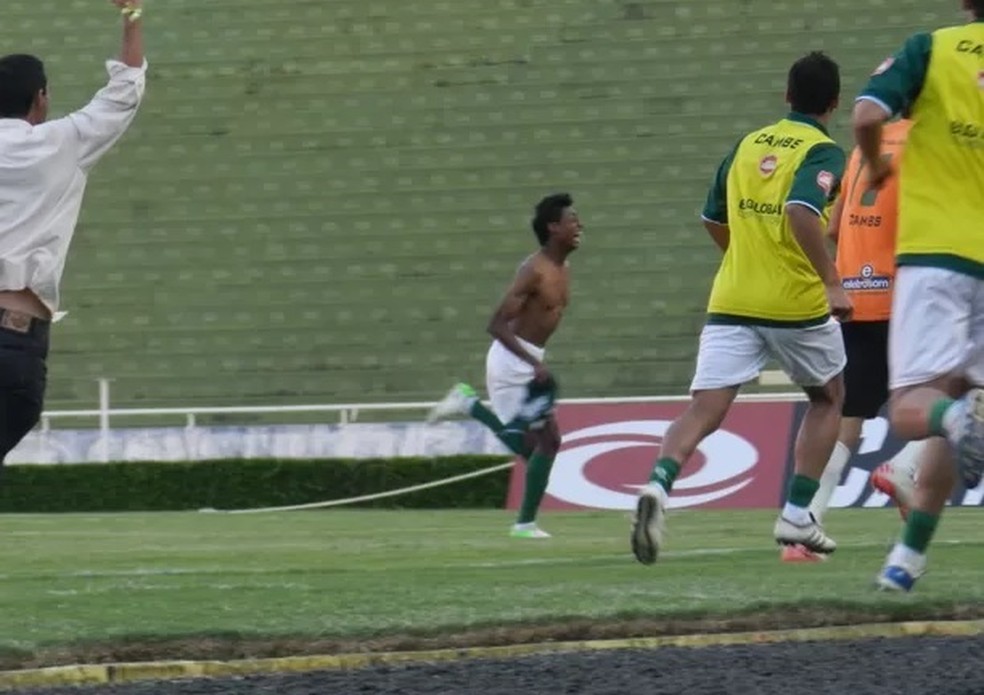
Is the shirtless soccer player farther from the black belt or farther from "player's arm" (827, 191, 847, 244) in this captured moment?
the black belt

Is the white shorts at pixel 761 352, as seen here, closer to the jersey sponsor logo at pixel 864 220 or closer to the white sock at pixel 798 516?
the white sock at pixel 798 516

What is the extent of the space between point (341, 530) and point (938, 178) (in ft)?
30.0

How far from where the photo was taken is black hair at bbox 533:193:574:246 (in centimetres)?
1407

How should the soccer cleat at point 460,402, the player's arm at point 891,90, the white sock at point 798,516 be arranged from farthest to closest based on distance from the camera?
1. the soccer cleat at point 460,402
2. the white sock at point 798,516
3. the player's arm at point 891,90

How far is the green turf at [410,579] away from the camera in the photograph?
24.9 feet

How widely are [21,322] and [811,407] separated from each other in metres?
3.86

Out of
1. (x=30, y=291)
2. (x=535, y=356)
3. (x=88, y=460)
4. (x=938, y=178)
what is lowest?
(x=88, y=460)

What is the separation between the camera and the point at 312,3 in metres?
26.0

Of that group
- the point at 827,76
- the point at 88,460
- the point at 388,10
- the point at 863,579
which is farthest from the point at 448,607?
the point at 388,10

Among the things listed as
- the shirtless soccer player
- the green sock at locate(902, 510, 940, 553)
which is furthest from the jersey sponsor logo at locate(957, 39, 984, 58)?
the shirtless soccer player

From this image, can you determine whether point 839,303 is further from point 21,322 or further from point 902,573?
point 21,322

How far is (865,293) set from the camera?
10953 mm

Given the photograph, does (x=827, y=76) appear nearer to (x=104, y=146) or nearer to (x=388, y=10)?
(x=104, y=146)

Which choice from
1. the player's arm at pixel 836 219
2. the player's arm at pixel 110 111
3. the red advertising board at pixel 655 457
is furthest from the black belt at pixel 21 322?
the red advertising board at pixel 655 457
